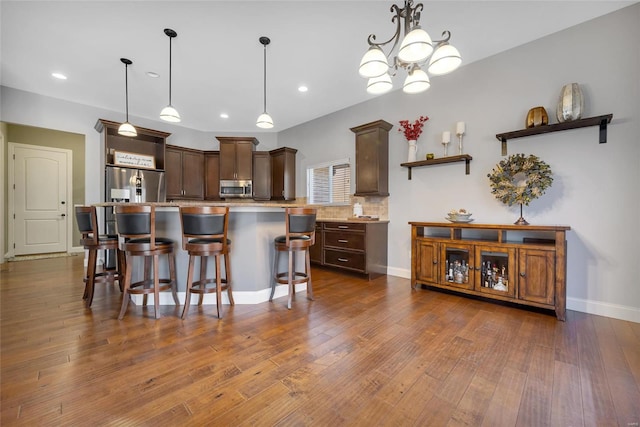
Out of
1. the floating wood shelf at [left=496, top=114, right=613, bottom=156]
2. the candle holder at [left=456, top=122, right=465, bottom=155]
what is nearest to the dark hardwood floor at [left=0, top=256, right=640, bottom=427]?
the floating wood shelf at [left=496, top=114, right=613, bottom=156]

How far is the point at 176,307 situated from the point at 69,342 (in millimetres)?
849

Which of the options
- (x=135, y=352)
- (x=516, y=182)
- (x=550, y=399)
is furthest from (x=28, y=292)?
(x=516, y=182)

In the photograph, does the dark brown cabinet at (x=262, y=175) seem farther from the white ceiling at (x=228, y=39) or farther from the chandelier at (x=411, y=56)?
the chandelier at (x=411, y=56)

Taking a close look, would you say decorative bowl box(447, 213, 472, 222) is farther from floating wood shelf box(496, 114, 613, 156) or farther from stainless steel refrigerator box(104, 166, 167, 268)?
stainless steel refrigerator box(104, 166, 167, 268)

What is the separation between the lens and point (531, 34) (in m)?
2.93

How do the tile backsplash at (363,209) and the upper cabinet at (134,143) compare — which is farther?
the upper cabinet at (134,143)

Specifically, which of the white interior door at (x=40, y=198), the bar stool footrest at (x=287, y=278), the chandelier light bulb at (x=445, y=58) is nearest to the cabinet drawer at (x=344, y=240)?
the bar stool footrest at (x=287, y=278)

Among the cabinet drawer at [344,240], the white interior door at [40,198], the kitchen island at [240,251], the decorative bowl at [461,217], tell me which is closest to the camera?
the kitchen island at [240,251]

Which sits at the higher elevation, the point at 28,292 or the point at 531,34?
the point at 531,34

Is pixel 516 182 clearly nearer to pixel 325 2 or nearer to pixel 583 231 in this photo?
pixel 583 231

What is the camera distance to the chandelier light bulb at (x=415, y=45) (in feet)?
5.41

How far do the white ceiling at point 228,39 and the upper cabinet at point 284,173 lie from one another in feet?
5.16

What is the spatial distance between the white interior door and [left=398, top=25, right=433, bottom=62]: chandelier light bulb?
7.59 meters

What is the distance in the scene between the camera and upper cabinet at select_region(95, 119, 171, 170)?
15.8 ft
